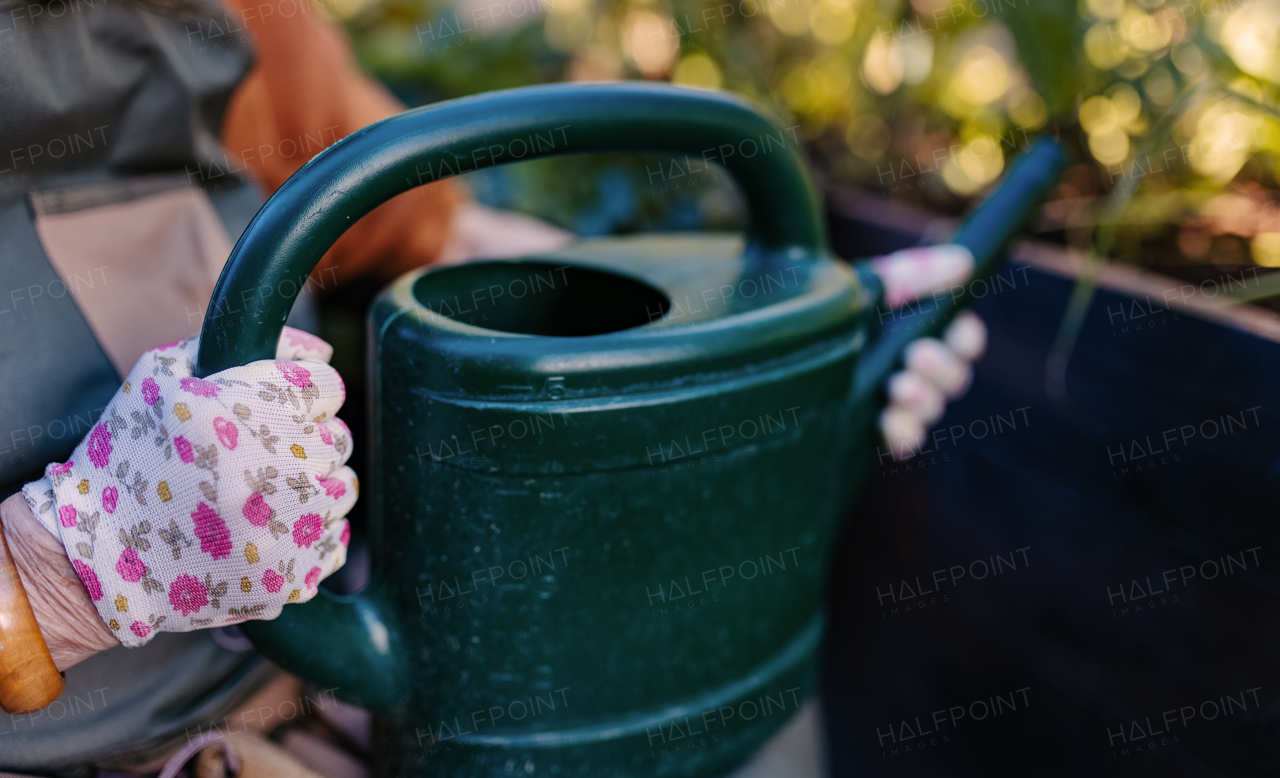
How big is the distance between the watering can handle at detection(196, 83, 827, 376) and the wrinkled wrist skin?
0.10 meters

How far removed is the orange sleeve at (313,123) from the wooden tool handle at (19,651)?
0.42 metres

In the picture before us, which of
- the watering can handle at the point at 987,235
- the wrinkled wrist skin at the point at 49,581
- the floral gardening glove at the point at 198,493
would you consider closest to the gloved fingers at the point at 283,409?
the floral gardening glove at the point at 198,493

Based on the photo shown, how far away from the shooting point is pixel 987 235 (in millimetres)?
593

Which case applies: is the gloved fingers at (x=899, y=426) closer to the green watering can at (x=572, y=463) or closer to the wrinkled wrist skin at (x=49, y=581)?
the green watering can at (x=572, y=463)

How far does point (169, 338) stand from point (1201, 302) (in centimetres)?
70

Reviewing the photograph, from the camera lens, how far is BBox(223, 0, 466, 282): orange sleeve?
73 cm

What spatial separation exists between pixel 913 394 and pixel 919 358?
29 mm

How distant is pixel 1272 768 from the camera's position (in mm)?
520

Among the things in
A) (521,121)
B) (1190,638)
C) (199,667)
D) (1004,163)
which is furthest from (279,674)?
(1004,163)

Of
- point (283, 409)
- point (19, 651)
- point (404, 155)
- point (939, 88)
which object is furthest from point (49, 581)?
point (939, 88)

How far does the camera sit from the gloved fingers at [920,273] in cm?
55

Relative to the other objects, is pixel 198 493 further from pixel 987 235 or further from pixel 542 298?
pixel 987 235

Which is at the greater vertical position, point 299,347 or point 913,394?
point 299,347

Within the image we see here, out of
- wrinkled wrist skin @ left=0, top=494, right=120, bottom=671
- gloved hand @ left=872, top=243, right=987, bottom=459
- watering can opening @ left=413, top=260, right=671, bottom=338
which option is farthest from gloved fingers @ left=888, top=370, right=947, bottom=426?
wrinkled wrist skin @ left=0, top=494, right=120, bottom=671
